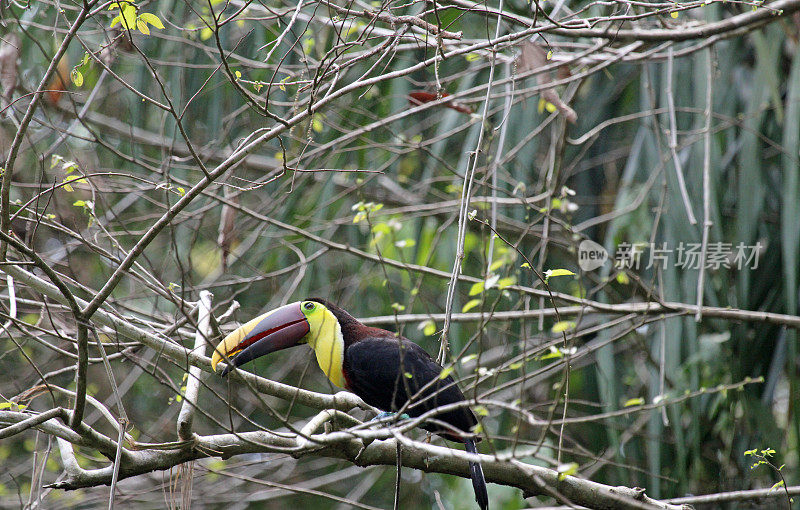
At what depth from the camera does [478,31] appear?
4188mm

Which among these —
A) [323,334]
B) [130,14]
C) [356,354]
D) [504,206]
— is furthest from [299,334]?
[504,206]

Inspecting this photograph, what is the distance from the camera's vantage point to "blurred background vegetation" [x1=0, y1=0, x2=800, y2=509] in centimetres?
305

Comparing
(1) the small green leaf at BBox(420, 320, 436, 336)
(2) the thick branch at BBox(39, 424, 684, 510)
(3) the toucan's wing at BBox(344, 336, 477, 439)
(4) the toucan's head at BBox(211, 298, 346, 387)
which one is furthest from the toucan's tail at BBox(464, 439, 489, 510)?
(4) the toucan's head at BBox(211, 298, 346, 387)

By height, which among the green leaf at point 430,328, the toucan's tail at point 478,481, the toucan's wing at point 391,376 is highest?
the green leaf at point 430,328

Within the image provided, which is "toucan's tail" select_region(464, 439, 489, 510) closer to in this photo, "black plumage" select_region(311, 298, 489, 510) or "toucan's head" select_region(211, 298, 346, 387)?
"black plumage" select_region(311, 298, 489, 510)

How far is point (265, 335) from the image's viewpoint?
257 cm

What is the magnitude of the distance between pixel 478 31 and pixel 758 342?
2129 mm

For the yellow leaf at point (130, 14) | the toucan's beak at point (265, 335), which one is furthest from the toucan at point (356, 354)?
the yellow leaf at point (130, 14)

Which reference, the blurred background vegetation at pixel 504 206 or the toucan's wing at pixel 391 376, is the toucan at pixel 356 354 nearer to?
the toucan's wing at pixel 391 376

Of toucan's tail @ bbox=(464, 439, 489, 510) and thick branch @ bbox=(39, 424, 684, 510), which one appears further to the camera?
toucan's tail @ bbox=(464, 439, 489, 510)

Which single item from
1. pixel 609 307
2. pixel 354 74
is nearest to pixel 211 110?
pixel 354 74

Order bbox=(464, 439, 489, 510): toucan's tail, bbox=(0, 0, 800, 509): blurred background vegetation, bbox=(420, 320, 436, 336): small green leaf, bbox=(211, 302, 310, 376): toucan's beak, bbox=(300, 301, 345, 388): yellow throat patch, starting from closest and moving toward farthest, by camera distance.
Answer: bbox=(464, 439, 489, 510): toucan's tail < bbox=(211, 302, 310, 376): toucan's beak < bbox=(420, 320, 436, 336): small green leaf < bbox=(300, 301, 345, 388): yellow throat patch < bbox=(0, 0, 800, 509): blurred background vegetation

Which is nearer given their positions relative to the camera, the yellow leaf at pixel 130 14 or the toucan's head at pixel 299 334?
the yellow leaf at pixel 130 14

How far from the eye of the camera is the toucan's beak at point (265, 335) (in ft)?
7.89
